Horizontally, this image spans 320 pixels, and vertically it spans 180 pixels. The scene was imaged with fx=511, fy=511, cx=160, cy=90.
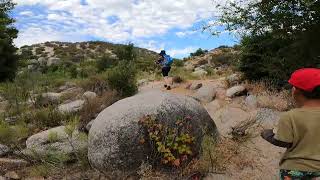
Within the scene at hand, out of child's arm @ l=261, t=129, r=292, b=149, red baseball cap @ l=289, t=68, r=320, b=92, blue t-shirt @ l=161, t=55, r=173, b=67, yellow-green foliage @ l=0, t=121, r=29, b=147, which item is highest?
red baseball cap @ l=289, t=68, r=320, b=92

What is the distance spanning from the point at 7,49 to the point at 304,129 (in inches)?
1032

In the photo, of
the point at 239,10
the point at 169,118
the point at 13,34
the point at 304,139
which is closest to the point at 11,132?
the point at 169,118

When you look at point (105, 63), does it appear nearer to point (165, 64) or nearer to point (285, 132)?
point (165, 64)

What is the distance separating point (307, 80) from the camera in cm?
415

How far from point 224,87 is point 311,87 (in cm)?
1181

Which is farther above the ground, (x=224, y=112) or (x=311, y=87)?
(x=311, y=87)

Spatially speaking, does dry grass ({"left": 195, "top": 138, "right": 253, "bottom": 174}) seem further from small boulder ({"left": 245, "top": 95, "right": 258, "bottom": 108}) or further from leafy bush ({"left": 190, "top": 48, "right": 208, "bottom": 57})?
leafy bush ({"left": 190, "top": 48, "right": 208, "bottom": 57})

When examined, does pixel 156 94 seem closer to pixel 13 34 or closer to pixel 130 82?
pixel 130 82

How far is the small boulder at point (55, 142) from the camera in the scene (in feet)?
32.0

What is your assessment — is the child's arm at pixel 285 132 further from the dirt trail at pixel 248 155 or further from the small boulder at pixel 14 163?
the small boulder at pixel 14 163

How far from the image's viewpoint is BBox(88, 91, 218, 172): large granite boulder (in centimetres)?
834

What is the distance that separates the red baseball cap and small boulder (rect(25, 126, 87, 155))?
596 cm

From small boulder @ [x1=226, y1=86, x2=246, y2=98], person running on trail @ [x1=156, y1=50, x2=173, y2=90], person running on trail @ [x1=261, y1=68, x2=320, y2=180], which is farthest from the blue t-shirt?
person running on trail @ [x1=261, y1=68, x2=320, y2=180]

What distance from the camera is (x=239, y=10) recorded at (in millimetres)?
13555
